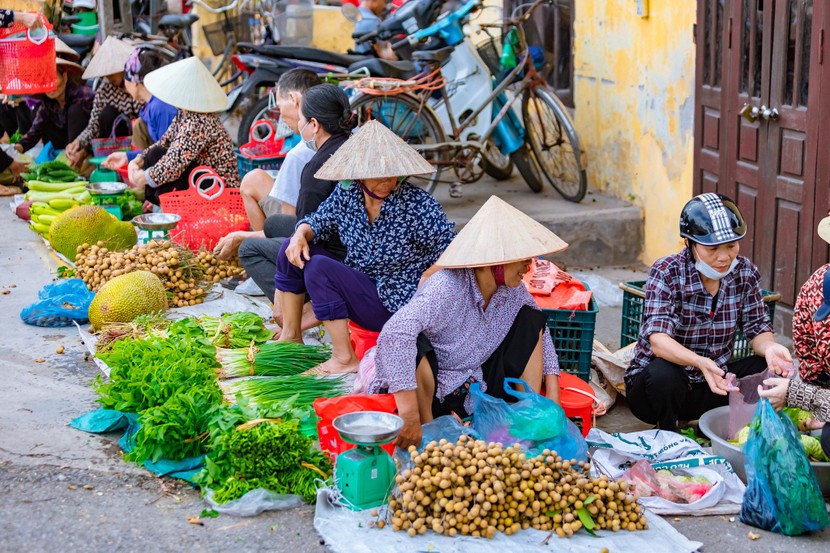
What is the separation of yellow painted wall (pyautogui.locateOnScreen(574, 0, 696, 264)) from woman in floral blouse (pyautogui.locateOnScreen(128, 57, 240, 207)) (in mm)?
2786

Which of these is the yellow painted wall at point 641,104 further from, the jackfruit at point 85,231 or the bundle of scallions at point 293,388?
the jackfruit at point 85,231

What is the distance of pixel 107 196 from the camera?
22.9 ft

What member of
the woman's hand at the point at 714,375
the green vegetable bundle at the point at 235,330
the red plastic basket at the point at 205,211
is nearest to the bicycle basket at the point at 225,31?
the red plastic basket at the point at 205,211

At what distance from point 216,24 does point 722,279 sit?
8.59 meters

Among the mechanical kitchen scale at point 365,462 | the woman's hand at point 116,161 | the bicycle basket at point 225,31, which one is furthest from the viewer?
the bicycle basket at point 225,31

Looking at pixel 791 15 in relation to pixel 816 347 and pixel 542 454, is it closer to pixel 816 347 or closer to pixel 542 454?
pixel 816 347

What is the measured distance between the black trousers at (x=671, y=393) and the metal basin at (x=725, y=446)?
0.49 ft

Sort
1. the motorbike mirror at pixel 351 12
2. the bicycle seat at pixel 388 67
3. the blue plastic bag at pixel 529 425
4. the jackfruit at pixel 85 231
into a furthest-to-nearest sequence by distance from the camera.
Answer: the motorbike mirror at pixel 351 12
the bicycle seat at pixel 388 67
the jackfruit at pixel 85 231
the blue plastic bag at pixel 529 425

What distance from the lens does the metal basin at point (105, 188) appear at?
6953mm

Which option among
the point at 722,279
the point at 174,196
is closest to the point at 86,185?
the point at 174,196

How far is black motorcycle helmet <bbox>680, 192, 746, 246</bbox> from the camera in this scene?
3920 millimetres

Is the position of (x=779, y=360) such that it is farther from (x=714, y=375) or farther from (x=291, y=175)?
(x=291, y=175)

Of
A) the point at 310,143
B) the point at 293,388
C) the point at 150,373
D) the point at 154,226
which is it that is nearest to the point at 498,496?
the point at 293,388

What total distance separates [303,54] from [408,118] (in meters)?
1.31
